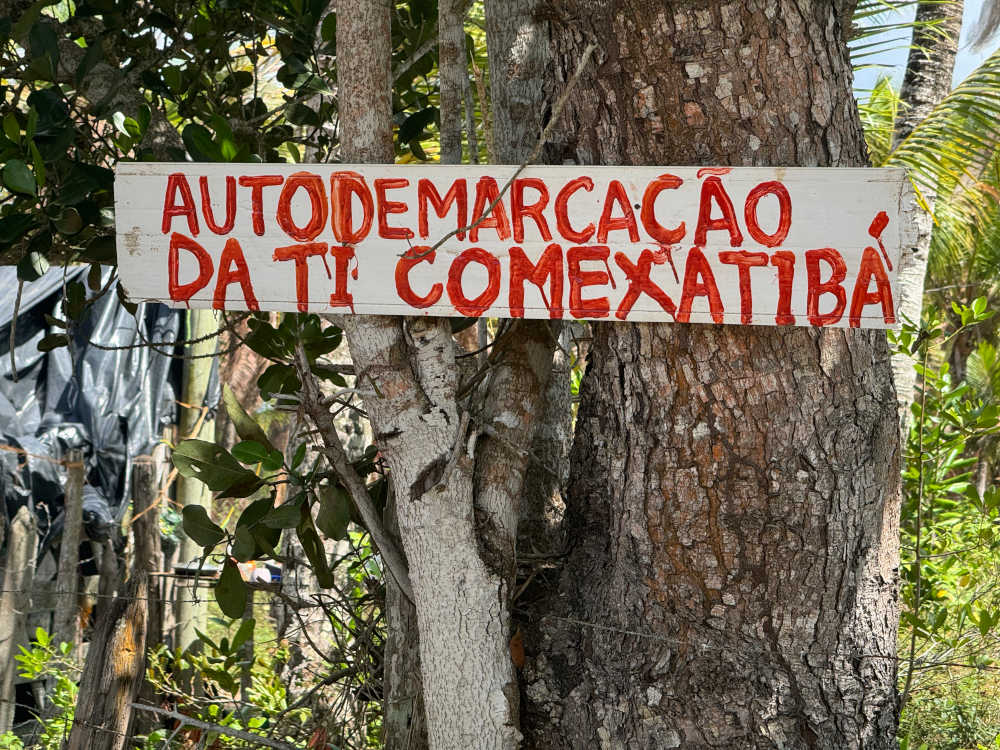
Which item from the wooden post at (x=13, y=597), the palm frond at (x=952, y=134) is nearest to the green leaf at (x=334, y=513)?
the wooden post at (x=13, y=597)

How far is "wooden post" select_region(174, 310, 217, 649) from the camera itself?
3.74 m

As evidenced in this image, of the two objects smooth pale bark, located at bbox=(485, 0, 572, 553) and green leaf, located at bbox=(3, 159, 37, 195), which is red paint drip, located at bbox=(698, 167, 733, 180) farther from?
green leaf, located at bbox=(3, 159, 37, 195)

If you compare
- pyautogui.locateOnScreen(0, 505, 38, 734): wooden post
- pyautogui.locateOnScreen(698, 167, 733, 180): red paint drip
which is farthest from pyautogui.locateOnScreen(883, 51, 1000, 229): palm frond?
pyautogui.locateOnScreen(0, 505, 38, 734): wooden post

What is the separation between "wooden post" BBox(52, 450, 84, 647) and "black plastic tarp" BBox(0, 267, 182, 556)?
0.57 meters

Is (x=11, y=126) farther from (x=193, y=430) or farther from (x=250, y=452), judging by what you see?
(x=193, y=430)

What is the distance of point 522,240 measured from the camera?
1.24 m

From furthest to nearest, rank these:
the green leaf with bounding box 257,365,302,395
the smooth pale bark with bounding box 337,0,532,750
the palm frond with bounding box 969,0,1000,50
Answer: the palm frond with bounding box 969,0,1000,50 → the green leaf with bounding box 257,365,302,395 → the smooth pale bark with bounding box 337,0,532,750

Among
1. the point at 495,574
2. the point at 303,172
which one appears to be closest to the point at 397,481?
the point at 495,574

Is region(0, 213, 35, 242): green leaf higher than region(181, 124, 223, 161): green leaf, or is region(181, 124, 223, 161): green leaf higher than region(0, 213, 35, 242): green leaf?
region(181, 124, 223, 161): green leaf

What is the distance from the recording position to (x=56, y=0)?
157 centimetres

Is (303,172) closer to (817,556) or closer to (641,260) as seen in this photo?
(641,260)

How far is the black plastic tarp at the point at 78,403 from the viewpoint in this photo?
164 inches

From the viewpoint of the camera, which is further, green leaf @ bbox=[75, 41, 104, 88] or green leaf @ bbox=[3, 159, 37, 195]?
green leaf @ bbox=[75, 41, 104, 88]

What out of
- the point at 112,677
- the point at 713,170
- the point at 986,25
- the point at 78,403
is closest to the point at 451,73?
the point at 713,170
